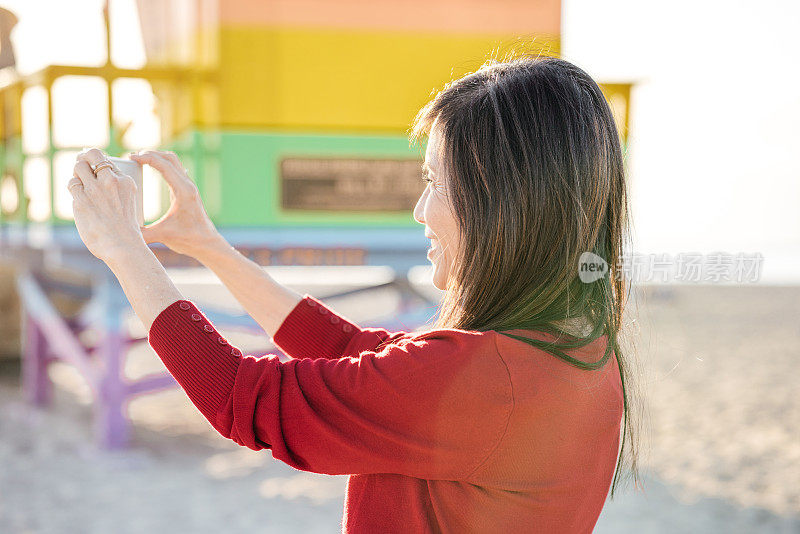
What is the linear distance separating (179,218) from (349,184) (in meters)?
2.76

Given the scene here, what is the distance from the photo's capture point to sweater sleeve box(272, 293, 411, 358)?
1.36 metres

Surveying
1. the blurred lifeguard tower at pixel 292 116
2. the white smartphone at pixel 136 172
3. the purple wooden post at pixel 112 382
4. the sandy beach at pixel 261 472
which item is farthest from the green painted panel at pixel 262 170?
the white smartphone at pixel 136 172

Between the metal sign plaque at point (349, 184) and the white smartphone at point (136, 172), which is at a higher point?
the white smartphone at point (136, 172)

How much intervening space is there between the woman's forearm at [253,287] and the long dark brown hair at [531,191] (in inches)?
18.0

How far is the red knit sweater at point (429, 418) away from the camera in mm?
893

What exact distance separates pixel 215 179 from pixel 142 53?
1060 mm

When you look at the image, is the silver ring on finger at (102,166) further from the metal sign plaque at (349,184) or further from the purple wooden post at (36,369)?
the purple wooden post at (36,369)

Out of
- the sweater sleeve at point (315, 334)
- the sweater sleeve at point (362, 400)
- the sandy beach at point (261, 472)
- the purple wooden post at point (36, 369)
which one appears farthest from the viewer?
the purple wooden post at point (36, 369)

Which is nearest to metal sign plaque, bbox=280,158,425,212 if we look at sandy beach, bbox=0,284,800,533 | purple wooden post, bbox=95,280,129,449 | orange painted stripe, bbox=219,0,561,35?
orange painted stripe, bbox=219,0,561,35

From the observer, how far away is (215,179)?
3.92 metres

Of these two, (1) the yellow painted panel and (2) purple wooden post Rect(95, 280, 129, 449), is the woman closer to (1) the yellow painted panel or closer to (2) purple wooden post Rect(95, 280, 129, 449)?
(1) the yellow painted panel

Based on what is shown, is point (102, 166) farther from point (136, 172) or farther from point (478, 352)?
point (478, 352)

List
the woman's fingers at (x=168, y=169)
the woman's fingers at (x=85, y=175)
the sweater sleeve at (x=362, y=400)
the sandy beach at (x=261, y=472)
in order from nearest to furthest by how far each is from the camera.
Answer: the sweater sleeve at (x=362, y=400)
the woman's fingers at (x=85, y=175)
the woman's fingers at (x=168, y=169)
the sandy beach at (x=261, y=472)

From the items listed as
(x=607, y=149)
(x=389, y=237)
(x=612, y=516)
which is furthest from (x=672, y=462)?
(x=607, y=149)
